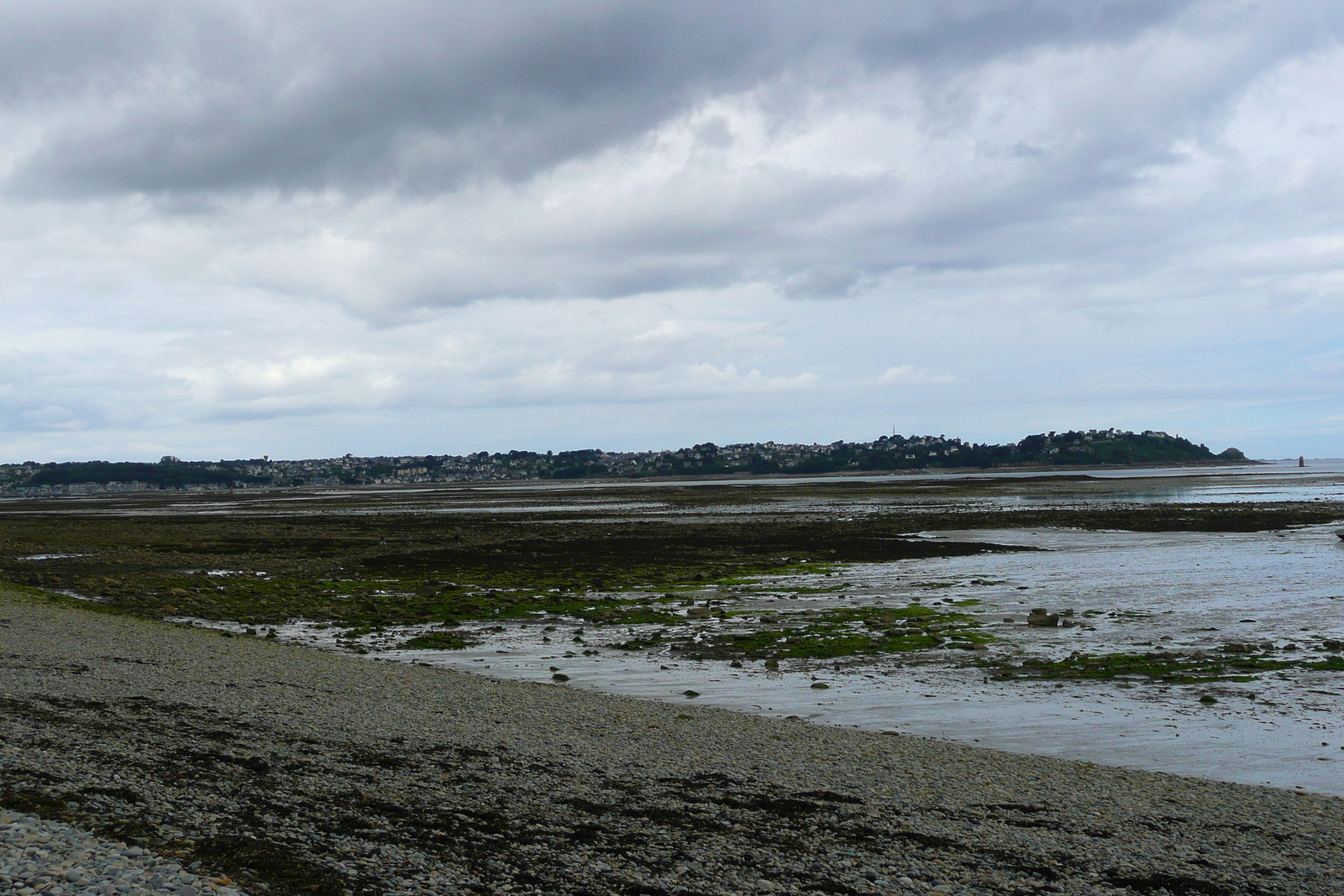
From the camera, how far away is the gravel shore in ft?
22.0

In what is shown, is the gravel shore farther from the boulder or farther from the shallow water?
the boulder

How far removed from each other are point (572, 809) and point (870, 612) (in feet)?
44.6

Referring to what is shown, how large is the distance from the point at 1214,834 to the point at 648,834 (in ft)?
16.0

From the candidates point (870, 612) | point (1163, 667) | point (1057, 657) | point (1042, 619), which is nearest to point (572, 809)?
point (1057, 657)

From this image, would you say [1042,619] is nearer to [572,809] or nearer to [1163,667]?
[1163,667]

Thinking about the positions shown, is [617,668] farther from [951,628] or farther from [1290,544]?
[1290,544]

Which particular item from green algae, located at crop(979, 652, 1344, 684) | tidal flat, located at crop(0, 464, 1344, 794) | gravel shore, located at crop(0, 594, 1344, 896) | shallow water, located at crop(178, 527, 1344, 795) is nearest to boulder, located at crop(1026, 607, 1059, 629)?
tidal flat, located at crop(0, 464, 1344, 794)

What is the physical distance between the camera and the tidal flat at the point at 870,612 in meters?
12.4

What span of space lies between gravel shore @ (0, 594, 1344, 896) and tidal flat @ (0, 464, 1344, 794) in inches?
74.4

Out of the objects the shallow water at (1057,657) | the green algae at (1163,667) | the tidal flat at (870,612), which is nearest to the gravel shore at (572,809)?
the shallow water at (1057,657)

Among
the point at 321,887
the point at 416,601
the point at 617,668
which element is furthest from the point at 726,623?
the point at 321,887

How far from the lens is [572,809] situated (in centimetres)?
830

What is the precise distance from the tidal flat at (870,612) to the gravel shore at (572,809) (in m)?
1.89

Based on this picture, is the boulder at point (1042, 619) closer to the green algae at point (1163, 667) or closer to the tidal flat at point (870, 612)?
the tidal flat at point (870, 612)
